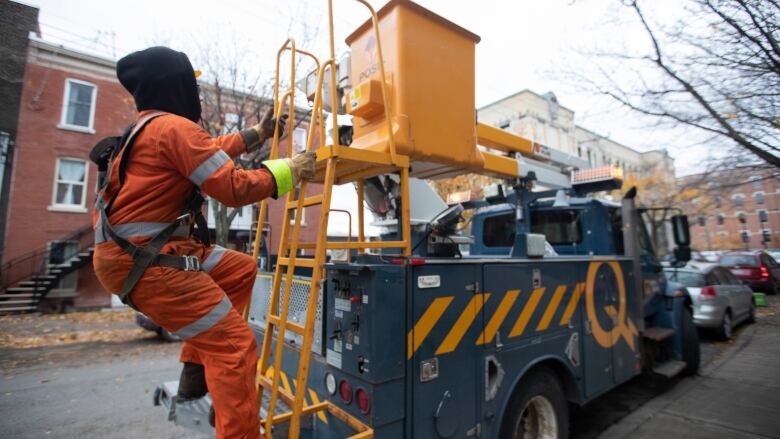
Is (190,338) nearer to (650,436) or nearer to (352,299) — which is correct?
(352,299)

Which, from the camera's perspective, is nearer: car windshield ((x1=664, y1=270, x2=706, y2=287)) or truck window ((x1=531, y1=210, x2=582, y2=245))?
truck window ((x1=531, y1=210, x2=582, y2=245))

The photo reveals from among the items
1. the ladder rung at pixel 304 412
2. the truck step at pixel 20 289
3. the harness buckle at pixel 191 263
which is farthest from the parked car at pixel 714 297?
the truck step at pixel 20 289

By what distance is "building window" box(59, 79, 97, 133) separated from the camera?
47.0ft

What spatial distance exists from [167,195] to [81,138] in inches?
652

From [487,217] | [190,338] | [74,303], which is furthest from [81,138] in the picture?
[190,338]

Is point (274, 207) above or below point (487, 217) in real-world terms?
above

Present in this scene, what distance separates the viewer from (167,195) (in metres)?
1.96

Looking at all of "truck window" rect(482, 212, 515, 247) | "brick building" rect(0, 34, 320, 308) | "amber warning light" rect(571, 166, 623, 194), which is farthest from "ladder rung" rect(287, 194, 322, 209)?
"brick building" rect(0, 34, 320, 308)

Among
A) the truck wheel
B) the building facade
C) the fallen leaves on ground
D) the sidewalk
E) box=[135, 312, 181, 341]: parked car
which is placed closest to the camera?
the sidewalk

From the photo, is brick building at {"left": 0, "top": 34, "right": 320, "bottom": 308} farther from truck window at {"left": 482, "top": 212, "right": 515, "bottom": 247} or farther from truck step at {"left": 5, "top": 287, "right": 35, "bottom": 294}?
truck window at {"left": 482, "top": 212, "right": 515, "bottom": 247}

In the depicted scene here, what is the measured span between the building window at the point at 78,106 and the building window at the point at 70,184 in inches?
51.5

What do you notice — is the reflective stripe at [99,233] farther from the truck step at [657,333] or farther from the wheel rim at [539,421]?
the truck step at [657,333]

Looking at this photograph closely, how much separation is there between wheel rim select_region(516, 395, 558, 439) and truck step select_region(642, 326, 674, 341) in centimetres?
201

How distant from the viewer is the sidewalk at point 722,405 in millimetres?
3893
